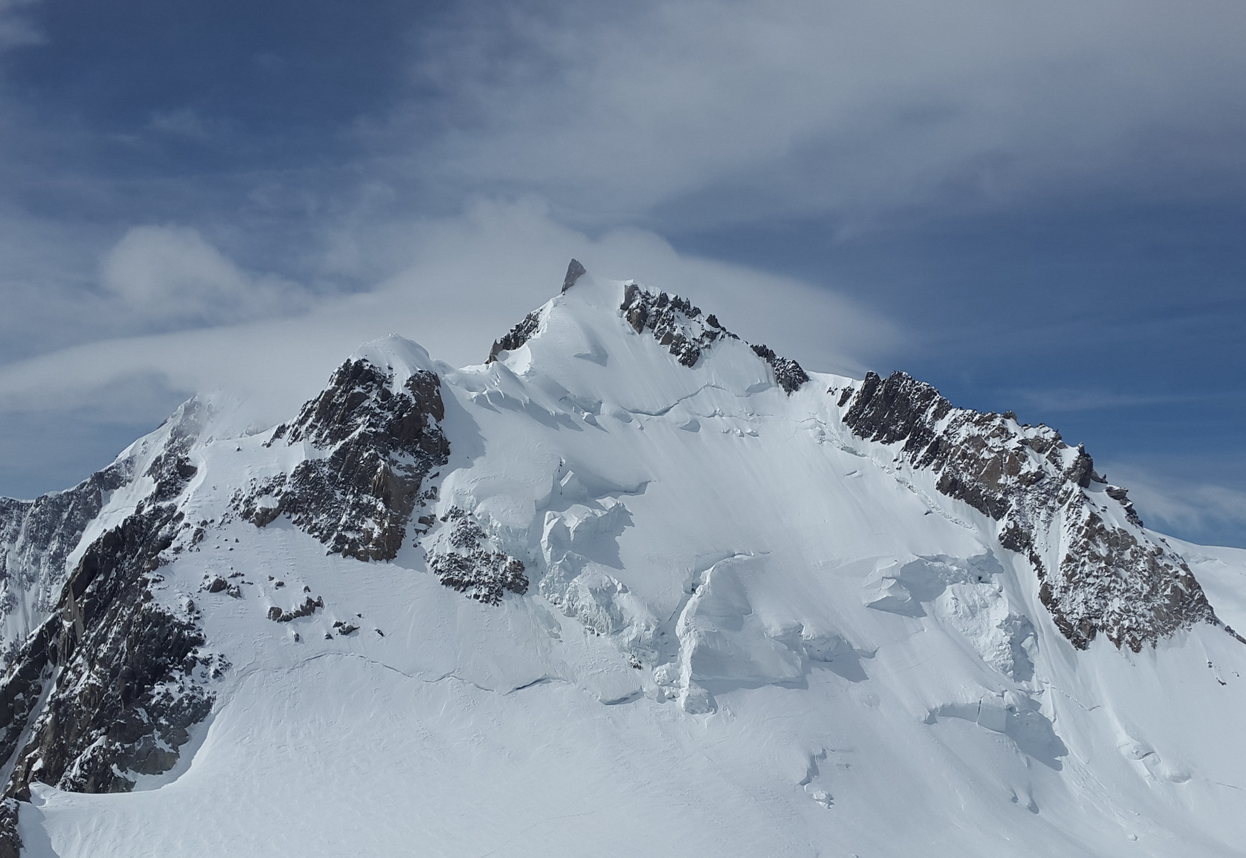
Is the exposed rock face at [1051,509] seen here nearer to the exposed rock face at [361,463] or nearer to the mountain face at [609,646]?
the mountain face at [609,646]

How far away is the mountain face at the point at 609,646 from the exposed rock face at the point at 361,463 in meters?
0.27

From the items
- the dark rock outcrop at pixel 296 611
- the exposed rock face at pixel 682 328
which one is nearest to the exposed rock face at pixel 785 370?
the exposed rock face at pixel 682 328

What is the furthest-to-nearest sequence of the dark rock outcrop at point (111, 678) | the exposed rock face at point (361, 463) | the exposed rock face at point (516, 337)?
the exposed rock face at point (516, 337) < the exposed rock face at point (361, 463) < the dark rock outcrop at point (111, 678)

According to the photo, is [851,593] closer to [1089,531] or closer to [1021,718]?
[1021,718]

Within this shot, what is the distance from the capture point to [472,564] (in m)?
74.1

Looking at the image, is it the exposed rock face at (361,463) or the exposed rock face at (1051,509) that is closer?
the exposed rock face at (361,463)

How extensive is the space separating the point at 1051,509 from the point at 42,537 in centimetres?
17432

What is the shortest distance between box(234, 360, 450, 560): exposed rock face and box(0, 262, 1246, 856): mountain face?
271mm

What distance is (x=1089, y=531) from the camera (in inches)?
3499

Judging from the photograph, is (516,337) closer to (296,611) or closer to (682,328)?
(682,328)

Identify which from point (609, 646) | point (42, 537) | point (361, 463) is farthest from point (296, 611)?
point (42, 537)

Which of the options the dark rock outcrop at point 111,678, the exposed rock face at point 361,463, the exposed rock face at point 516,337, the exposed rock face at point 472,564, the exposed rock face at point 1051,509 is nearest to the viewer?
the dark rock outcrop at point 111,678

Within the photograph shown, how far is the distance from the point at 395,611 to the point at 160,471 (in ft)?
375

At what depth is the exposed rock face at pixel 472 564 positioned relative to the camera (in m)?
72.8
